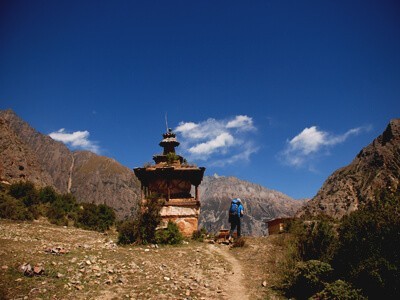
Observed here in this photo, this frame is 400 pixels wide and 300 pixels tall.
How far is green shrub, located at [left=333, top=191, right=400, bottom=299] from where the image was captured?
764cm

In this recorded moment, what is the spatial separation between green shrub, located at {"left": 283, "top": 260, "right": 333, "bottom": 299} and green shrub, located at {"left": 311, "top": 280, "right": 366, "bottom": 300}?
0.72 meters

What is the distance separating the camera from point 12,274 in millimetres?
8891

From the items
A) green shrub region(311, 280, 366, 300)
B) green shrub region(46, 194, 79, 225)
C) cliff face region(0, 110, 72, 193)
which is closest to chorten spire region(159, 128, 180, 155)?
green shrub region(46, 194, 79, 225)

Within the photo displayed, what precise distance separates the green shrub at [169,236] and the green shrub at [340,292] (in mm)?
9901

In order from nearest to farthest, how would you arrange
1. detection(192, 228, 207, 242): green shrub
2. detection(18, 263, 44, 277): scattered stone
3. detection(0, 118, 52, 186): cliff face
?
detection(18, 263, 44, 277): scattered stone, detection(192, 228, 207, 242): green shrub, detection(0, 118, 52, 186): cliff face

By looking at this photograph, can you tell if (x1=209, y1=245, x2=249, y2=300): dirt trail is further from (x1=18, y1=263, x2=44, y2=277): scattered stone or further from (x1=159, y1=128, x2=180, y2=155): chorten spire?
(x1=159, y1=128, x2=180, y2=155): chorten spire

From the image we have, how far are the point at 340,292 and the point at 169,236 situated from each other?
420 inches

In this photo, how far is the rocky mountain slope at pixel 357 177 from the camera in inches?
2422

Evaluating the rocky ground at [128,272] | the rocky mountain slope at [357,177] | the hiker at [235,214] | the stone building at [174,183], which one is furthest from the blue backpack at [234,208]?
the rocky mountain slope at [357,177]

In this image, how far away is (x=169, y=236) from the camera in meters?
17.1

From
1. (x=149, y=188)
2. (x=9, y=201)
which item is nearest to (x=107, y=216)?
(x=149, y=188)

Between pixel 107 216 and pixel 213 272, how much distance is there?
20.1 metres

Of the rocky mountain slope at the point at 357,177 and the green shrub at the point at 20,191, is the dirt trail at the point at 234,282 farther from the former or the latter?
the rocky mountain slope at the point at 357,177

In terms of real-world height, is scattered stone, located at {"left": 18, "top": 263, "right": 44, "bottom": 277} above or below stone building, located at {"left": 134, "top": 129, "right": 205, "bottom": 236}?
below
